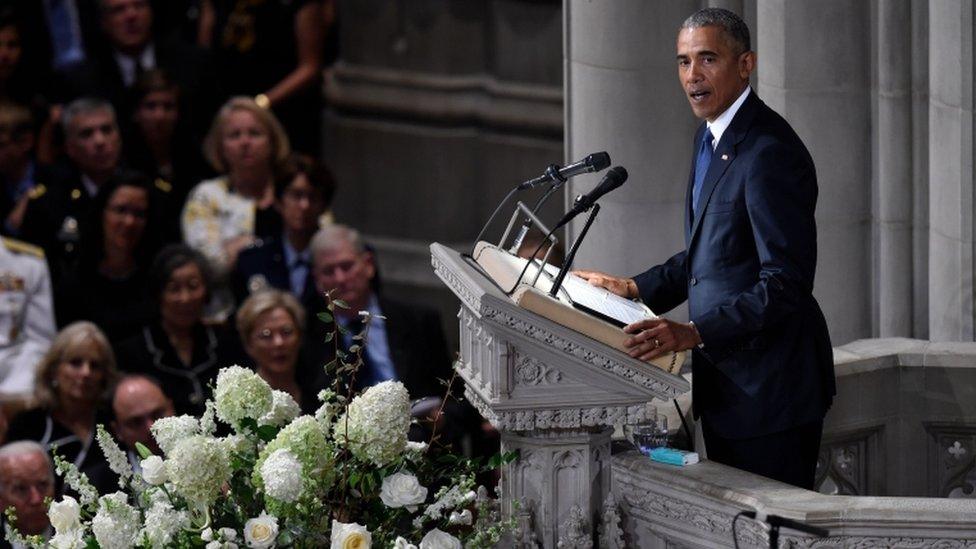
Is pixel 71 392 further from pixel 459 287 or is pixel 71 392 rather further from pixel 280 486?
pixel 280 486

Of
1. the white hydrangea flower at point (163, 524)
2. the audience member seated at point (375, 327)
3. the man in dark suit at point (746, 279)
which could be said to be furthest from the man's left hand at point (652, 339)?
the audience member seated at point (375, 327)

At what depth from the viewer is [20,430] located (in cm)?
833

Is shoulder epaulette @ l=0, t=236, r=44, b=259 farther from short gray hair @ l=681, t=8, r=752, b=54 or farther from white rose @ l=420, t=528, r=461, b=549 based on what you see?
white rose @ l=420, t=528, r=461, b=549

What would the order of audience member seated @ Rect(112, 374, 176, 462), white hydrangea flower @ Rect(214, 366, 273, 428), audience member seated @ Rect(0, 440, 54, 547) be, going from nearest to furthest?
1. white hydrangea flower @ Rect(214, 366, 273, 428)
2. audience member seated @ Rect(0, 440, 54, 547)
3. audience member seated @ Rect(112, 374, 176, 462)

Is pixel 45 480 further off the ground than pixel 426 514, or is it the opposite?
pixel 426 514

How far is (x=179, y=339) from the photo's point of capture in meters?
8.95

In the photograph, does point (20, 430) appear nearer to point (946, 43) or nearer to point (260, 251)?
point (260, 251)

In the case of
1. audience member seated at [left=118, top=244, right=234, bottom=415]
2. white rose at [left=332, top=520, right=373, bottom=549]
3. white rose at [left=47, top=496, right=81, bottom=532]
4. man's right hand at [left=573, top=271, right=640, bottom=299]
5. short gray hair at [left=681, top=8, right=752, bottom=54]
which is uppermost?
short gray hair at [left=681, top=8, right=752, bottom=54]

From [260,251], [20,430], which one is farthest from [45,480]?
[260,251]

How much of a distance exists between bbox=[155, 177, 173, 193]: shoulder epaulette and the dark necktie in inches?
200

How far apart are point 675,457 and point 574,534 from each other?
28cm

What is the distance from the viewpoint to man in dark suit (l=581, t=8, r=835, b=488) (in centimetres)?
504

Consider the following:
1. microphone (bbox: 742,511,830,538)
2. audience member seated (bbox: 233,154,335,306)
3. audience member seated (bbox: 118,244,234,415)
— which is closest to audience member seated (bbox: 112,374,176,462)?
audience member seated (bbox: 118,244,234,415)

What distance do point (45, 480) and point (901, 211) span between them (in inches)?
115
